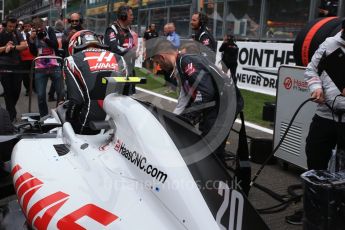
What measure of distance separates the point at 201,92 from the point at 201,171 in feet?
3.98

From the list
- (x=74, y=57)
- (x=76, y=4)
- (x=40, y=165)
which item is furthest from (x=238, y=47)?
(x=76, y=4)

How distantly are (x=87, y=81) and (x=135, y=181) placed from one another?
1800mm

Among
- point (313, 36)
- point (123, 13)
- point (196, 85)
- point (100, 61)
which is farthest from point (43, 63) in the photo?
point (196, 85)

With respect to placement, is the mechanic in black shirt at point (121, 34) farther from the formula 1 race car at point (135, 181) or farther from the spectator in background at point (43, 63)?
the formula 1 race car at point (135, 181)

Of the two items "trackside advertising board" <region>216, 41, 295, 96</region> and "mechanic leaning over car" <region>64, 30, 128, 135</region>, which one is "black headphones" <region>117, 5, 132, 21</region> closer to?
"mechanic leaning over car" <region>64, 30, 128, 135</region>

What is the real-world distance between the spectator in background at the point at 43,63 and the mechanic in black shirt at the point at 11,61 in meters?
0.32

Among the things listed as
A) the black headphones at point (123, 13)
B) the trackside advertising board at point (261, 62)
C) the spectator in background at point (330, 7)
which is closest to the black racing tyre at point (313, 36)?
the black headphones at point (123, 13)

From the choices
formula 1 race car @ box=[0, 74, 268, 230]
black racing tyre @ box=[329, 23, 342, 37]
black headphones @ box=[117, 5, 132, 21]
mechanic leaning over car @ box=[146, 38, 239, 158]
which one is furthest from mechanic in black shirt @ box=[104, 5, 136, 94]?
formula 1 race car @ box=[0, 74, 268, 230]

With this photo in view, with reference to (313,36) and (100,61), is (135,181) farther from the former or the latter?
(313,36)

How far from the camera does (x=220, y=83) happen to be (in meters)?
3.02

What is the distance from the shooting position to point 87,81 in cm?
361

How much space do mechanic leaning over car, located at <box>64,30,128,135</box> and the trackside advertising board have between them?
6.44 m

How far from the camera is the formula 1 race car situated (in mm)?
1746

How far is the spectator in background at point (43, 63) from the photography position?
21.6ft
